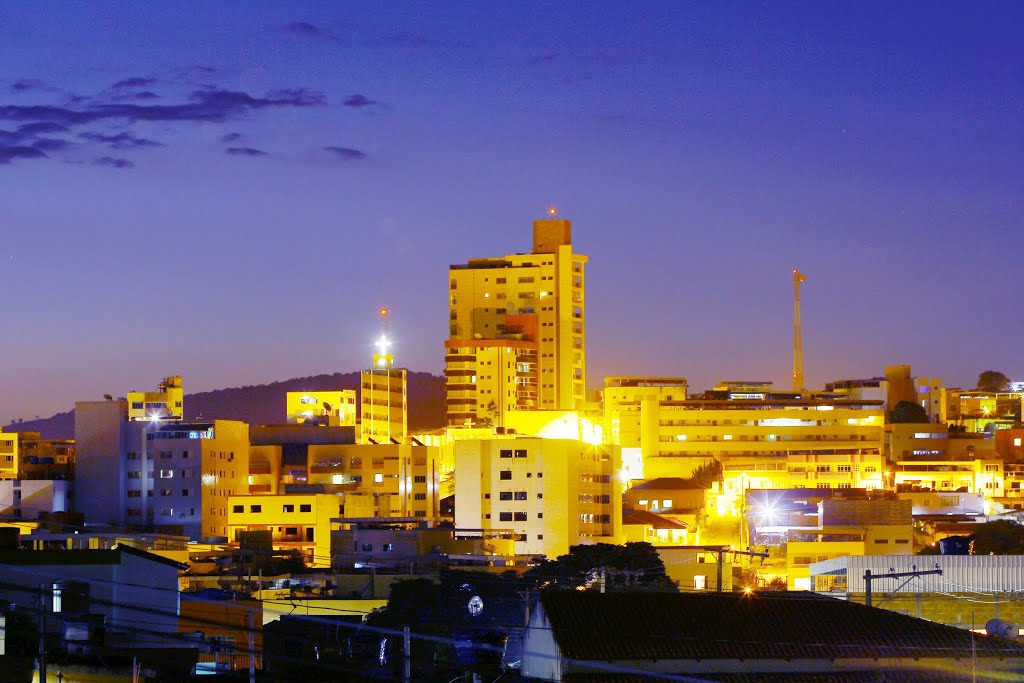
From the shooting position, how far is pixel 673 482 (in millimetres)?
74438

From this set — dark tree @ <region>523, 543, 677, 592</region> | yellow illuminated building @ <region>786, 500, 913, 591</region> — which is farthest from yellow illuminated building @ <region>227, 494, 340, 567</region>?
dark tree @ <region>523, 543, 677, 592</region>

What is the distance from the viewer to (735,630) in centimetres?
2027

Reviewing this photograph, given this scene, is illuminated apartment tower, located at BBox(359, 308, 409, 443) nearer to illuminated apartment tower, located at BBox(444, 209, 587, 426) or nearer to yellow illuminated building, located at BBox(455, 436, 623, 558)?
illuminated apartment tower, located at BBox(444, 209, 587, 426)

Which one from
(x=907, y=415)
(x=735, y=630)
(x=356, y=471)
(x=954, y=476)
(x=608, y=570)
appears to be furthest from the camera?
(x=907, y=415)

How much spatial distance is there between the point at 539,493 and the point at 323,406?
33431 millimetres

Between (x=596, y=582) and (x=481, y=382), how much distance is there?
58.1m

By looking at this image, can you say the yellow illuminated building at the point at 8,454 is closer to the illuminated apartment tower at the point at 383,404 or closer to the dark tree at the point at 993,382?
the illuminated apartment tower at the point at 383,404

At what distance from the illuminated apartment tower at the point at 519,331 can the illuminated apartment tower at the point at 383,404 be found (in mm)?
5569

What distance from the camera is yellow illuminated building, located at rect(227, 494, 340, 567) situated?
60.1m

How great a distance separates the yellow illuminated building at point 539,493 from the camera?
2264 inches

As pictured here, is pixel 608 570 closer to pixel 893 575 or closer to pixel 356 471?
pixel 893 575

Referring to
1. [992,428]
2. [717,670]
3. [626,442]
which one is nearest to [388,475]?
[626,442]

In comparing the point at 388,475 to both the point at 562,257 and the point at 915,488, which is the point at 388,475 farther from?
the point at 562,257

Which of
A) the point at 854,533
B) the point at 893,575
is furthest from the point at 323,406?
the point at 893,575
